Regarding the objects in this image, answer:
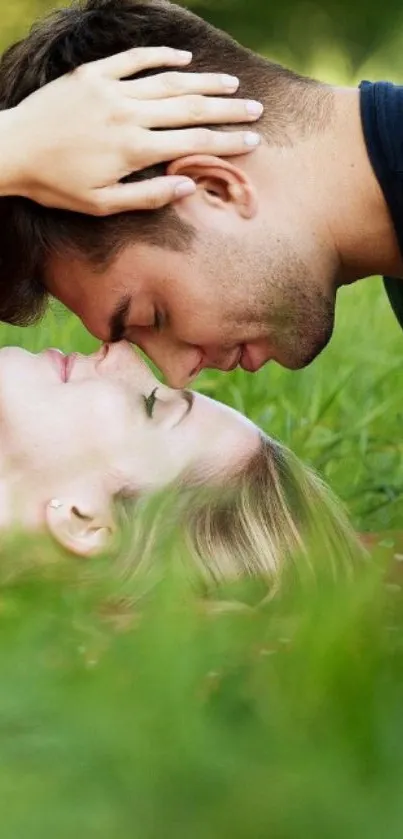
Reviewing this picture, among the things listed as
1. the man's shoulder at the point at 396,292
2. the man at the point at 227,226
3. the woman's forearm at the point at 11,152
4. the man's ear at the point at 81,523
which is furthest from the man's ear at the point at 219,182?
the man's shoulder at the point at 396,292

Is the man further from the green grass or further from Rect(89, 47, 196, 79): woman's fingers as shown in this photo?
the green grass

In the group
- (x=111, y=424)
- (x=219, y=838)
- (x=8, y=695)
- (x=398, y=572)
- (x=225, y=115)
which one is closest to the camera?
(x=219, y=838)

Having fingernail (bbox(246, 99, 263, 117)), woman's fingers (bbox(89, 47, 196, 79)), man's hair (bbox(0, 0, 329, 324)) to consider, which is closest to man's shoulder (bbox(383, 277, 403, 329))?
man's hair (bbox(0, 0, 329, 324))

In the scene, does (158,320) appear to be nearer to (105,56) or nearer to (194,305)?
(194,305)

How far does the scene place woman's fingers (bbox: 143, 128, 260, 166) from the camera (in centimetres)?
187

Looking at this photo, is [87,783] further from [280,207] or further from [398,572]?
[280,207]

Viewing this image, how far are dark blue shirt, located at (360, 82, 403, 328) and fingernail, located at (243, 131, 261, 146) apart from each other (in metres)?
0.21

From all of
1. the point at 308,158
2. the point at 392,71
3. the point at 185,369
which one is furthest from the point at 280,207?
the point at 392,71

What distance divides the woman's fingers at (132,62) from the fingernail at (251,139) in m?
0.17

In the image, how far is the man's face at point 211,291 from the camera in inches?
75.4

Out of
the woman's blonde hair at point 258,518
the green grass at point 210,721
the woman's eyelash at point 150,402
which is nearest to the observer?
the green grass at point 210,721

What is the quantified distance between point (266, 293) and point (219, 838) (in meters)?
1.65

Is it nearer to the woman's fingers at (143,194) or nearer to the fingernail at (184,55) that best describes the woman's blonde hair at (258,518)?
the woman's fingers at (143,194)

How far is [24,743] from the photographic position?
0.42 m
